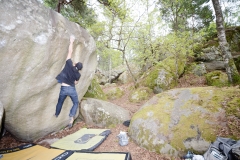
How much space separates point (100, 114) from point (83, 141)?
1.88 m

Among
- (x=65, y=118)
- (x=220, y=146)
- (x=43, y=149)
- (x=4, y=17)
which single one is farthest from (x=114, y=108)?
(x=4, y=17)

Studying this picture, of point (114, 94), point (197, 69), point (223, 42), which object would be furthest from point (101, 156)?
point (197, 69)

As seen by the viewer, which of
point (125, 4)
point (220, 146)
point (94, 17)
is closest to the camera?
point (220, 146)

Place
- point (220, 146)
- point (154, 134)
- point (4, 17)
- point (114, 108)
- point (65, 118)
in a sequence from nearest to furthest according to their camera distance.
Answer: point (220, 146)
point (4, 17)
point (154, 134)
point (65, 118)
point (114, 108)

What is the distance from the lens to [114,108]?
24.4 ft

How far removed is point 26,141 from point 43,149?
56.0 inches

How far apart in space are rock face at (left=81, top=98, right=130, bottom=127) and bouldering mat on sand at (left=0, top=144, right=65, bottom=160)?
102 inches

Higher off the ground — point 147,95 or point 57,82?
point 57,82

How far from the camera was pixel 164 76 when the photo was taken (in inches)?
501

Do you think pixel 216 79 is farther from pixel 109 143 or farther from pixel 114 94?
pixel 109 143

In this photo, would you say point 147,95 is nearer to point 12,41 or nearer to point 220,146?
point 220,146

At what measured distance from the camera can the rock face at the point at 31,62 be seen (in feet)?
13.2

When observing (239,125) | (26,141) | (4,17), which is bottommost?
(26,141)

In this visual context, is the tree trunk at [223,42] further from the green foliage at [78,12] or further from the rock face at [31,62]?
the green foliage at [78,12]
